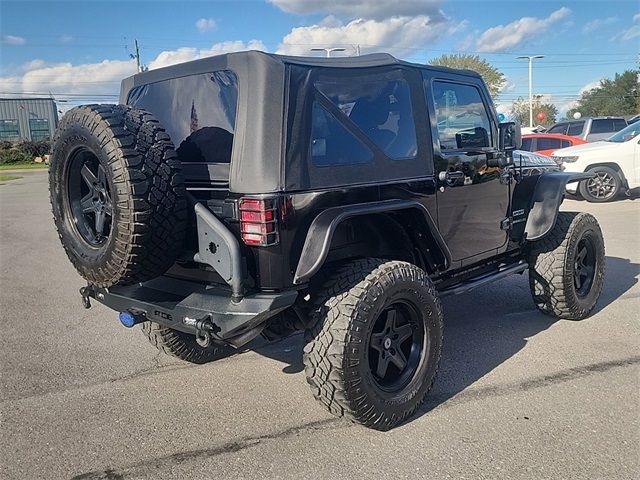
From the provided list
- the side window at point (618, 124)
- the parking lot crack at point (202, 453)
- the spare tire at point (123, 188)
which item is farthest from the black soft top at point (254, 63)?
the side window at point (618, 124)

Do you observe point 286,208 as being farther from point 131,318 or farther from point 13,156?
point 13,156

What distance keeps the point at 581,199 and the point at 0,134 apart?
60.9 meters

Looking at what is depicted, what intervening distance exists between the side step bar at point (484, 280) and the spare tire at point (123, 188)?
204 cm

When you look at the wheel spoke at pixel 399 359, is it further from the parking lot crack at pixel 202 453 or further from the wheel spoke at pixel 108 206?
the wheel spoke at pixel 108 206

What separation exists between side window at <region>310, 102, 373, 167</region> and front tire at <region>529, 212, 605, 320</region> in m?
2.32

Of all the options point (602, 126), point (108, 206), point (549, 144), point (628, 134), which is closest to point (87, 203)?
point (108, 206)

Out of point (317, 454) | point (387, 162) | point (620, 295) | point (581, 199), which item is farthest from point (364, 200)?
point (581, 199)

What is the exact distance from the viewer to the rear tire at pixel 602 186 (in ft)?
40.7

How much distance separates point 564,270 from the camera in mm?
4680

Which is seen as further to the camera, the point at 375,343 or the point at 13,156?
the point at 13,156

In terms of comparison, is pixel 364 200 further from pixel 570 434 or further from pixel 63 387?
pixel 63 387

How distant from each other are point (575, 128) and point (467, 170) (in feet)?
51.1

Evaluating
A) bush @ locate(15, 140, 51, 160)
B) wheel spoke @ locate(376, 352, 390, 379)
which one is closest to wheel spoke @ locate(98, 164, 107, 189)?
wheel spoke @ locate(376, 352, 390, 379)

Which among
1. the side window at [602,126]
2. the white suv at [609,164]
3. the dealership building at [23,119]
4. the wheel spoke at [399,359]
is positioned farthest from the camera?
the dealership building at [23,119]
